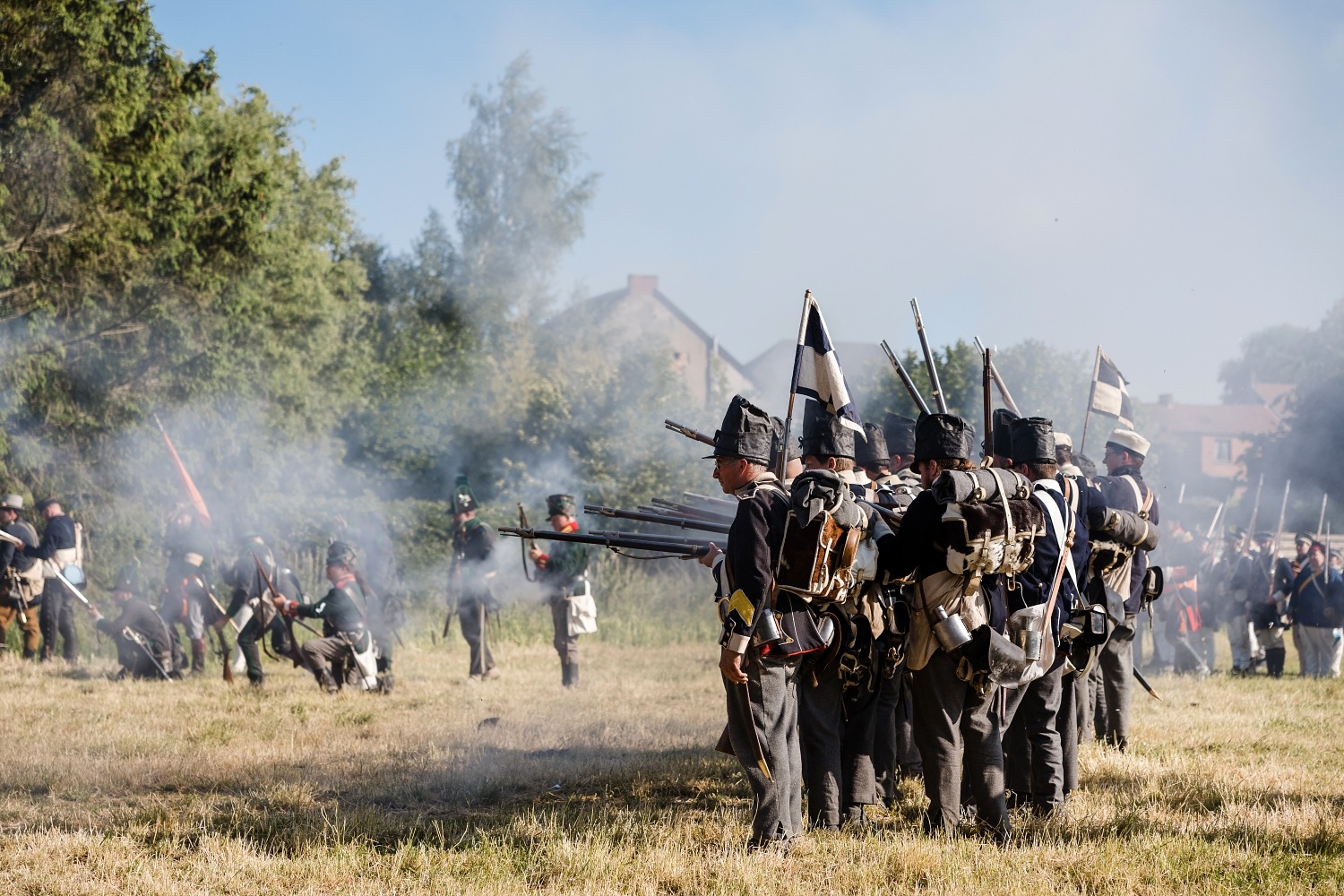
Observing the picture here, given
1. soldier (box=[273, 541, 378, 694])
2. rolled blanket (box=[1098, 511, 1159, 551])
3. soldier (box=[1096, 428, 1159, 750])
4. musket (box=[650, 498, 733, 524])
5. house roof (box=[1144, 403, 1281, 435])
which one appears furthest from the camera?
house roof (box=[1144, 403, 1281, 435])

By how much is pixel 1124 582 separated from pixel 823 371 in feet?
9.82

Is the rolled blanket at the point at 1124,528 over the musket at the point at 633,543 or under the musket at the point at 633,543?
over

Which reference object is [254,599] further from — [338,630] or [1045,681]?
[1045,681]

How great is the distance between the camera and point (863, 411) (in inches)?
1182

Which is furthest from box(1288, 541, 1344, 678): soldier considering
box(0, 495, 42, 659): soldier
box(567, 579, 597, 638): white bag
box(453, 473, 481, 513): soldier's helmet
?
box(0, 495, 42, 659): soldier

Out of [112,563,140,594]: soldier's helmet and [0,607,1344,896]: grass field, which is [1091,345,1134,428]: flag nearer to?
[0,607,1344,896]: grass field

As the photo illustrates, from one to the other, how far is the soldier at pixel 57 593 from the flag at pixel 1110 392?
11.2 metres

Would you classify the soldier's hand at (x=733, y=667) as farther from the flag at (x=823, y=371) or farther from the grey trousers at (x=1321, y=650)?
the grey trousers at (x=1321, y=650)

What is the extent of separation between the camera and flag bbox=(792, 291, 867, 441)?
6.04 meters

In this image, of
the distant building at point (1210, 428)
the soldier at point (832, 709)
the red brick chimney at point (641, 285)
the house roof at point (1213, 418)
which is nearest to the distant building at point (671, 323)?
the red brick chimney at point (641, 285)

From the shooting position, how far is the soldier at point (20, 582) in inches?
567

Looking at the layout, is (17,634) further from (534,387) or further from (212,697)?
(534,387)

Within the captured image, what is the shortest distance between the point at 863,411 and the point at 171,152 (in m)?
17.5

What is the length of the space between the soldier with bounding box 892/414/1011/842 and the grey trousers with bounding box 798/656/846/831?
1.54ft
